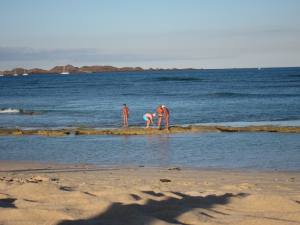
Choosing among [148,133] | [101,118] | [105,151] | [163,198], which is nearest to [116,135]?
[148,133]

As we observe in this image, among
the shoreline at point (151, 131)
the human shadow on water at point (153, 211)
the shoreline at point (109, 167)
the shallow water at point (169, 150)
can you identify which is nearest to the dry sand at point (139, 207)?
the human shadow on water at point (153, 211)

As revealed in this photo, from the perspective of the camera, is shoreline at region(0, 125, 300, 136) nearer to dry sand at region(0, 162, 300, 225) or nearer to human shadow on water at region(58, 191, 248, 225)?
dry sand at region(0, 162, 300, 225)

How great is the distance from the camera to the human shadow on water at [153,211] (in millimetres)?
5035

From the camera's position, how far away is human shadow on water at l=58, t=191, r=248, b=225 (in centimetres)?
504

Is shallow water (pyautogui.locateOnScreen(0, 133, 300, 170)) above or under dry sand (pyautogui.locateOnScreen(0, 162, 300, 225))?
under

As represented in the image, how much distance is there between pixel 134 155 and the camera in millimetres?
16781

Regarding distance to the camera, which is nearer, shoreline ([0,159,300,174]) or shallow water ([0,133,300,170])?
shoreline ([0,159,300,174])

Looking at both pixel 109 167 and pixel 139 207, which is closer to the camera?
pixel 139 207

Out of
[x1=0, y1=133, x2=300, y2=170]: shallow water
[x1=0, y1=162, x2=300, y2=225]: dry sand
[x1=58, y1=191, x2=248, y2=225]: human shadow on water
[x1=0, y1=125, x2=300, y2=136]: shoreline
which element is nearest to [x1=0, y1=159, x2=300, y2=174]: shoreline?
[x1=0, y1=133, x2=300, y2=170]: shallow water

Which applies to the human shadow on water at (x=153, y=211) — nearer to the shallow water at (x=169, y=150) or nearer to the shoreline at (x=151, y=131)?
the shallow water at (x=169, y=150)

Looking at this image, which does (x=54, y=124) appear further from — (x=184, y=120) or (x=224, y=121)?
(x=224, y=121)

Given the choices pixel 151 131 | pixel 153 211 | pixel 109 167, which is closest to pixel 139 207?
pixel 153 211

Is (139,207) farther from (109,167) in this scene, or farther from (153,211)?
(109,167)

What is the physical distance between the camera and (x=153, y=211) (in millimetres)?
5641
